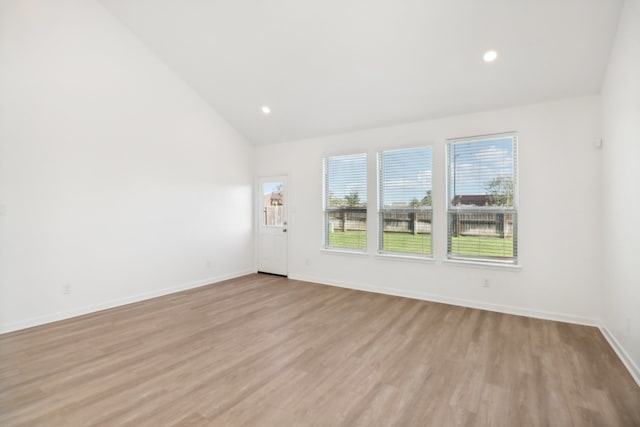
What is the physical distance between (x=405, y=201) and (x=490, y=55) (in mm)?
2296

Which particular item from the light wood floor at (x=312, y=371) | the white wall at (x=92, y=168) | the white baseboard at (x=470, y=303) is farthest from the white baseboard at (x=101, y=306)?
the white baseboard at (x=470, y=303)

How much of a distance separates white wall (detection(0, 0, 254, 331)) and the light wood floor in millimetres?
633

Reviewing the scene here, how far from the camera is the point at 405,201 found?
5.09 meters

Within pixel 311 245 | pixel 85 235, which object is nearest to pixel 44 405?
pixel 85 235

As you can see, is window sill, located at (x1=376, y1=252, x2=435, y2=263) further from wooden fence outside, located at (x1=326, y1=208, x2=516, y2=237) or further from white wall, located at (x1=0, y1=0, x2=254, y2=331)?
white wall, located at (x1=0, y1=0, x2=254, y2=331)

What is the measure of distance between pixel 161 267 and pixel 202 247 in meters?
0.81

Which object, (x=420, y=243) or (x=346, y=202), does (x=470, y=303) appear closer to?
(x=420, y=243)

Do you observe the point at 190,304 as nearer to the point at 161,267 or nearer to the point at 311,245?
the point at 161,267

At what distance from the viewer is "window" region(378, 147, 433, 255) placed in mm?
4898

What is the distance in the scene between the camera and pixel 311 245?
6051mm

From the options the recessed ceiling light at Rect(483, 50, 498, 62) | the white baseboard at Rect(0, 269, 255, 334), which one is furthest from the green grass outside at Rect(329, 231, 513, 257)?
the white baseboard at Rect(0, 269, 255, 334)

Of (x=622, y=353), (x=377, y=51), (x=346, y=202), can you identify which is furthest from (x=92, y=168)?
(x=622, y=353)

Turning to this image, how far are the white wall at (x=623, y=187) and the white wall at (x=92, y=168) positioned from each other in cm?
571

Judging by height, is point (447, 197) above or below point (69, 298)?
above
